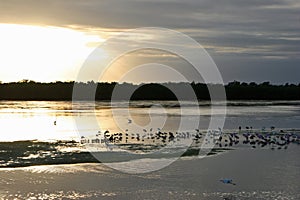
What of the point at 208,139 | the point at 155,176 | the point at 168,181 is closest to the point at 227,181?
the point at 168,181

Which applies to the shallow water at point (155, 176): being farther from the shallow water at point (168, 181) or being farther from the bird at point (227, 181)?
the bird at point (227, 181)

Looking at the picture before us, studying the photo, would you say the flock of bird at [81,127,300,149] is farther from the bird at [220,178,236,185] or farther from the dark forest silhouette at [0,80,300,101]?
the dark forest silhouette at [0,80,300,101]

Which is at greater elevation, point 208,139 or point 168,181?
point 208,139

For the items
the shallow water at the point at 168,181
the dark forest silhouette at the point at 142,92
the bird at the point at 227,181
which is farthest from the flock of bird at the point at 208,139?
the dark forest silhouette at the point at 142,92

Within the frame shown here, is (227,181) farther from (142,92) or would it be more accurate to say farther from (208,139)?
(142,92)

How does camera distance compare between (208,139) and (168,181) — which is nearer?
(168,181)

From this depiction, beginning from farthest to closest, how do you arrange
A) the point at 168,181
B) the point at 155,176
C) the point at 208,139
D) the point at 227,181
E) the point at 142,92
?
the point at 142,92, the point at 208,139, the point at 155,176, the point at 168,181, the point at 227,181

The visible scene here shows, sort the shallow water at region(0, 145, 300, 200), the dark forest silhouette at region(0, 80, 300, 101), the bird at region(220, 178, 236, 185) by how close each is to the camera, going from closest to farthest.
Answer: the shallow water at region(0, 145, 300, 200) < the bird at region(220, 178, 236, 185) < the dark forest silhouette at region(0, 80, 300, 101)

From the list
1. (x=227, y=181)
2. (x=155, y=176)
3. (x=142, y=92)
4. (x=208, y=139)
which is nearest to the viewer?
(x=227, y=181)

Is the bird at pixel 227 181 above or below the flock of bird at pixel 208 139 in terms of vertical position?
below

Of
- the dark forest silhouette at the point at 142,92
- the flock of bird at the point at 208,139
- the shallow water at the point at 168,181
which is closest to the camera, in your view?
the shallow water at the point at 168,181

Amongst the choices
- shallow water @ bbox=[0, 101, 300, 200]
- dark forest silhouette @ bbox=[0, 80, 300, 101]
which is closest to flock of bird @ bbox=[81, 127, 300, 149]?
shallow water @ bbox=[0, 101, 300, 200]

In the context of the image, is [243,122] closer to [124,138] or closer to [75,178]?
[124,138]

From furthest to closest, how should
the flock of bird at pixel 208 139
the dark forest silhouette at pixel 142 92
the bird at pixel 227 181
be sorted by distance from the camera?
1. the dark forest silhouette at pixel 142 92
2. the flock of bird at pixel 208 139
3. the bird at pixel 227 181
